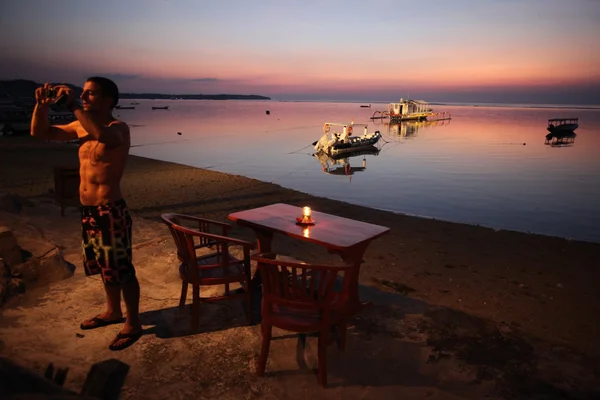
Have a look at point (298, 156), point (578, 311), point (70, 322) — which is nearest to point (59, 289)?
point (70, 322)

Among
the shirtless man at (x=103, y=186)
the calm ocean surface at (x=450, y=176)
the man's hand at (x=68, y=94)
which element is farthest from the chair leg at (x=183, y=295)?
the calm ocean surface at (x=450, y=176)

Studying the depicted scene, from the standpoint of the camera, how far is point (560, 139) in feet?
169

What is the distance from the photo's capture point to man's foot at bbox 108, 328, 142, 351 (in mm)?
3592

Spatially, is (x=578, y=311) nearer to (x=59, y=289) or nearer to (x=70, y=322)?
(x=70, y=322)

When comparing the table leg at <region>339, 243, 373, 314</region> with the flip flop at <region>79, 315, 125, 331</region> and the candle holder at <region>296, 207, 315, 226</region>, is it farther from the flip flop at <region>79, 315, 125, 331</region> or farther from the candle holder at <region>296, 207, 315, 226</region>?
the flip flop at <region>79, 315, 125, 331</region>

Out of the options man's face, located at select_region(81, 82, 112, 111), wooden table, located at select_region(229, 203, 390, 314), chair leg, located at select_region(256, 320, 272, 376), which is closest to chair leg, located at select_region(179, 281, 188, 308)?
wooden table, located at select_region(229, 203, 390, 314)

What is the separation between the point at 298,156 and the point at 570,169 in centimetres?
1974

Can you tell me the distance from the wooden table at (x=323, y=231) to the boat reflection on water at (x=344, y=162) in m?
21.0

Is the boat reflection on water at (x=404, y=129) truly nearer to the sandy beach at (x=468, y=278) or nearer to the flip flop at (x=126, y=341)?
the sandy beach at (x=468, y=278)

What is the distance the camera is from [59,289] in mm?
4742

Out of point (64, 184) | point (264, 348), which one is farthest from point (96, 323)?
point (64, 184)

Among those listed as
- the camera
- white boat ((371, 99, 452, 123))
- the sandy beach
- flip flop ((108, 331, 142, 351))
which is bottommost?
the sandy beach

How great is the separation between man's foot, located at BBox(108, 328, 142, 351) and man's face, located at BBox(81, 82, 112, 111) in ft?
6.63

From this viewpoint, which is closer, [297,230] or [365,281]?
[297,230]
